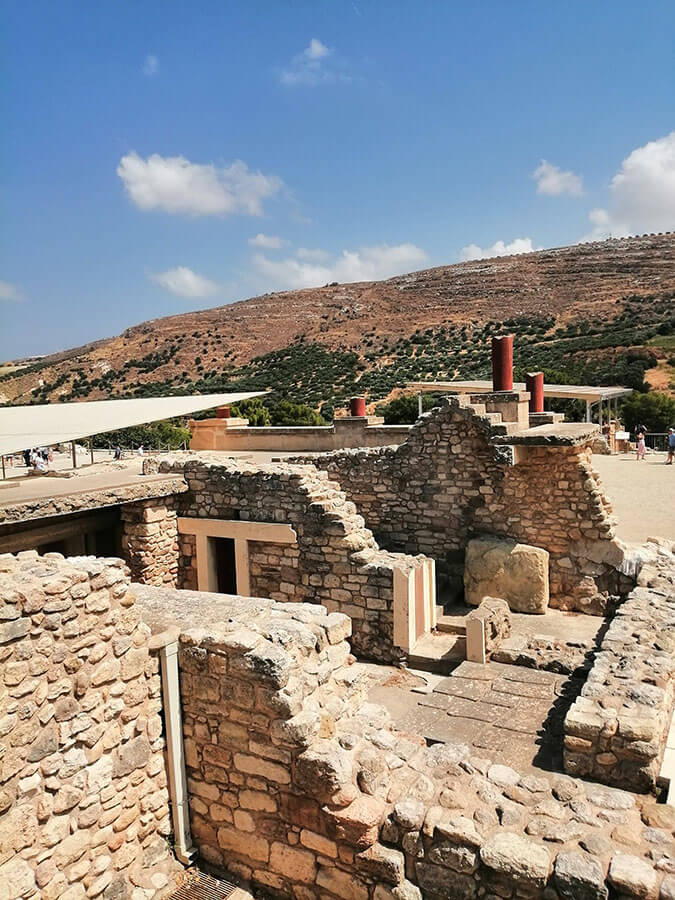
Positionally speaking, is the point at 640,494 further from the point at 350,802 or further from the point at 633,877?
Answer: the point at 350,802

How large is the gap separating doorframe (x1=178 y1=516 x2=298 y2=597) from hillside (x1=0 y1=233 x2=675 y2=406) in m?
33.3

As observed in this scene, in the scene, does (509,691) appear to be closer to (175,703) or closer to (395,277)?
(175,703)

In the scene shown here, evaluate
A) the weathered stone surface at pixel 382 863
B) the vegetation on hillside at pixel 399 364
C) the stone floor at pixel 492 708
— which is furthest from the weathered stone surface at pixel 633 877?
the vegetation on hillside at pixel 399 364

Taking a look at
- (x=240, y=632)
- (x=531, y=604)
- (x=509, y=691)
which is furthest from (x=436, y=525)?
(x=240, y=632)

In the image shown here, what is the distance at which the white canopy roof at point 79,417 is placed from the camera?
7809mm

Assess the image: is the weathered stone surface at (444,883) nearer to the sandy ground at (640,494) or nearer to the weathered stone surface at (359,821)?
the weathered stone surface at (359,821)

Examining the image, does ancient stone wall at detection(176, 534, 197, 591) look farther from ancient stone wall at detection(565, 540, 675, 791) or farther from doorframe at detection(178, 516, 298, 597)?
ancient stone wall at detection(565, 540, 675, 791)

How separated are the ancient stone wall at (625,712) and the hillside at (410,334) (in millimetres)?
33879

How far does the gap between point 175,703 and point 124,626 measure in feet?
2.44

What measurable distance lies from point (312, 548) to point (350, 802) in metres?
4.70

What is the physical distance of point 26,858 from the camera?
12.2 feet

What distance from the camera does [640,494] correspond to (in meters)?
17.4

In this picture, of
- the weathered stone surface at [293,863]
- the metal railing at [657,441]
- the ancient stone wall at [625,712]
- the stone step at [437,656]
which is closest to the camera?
the weathered stone surface at [293,863]

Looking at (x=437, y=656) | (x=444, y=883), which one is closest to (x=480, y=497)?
(x=437, y=656)
